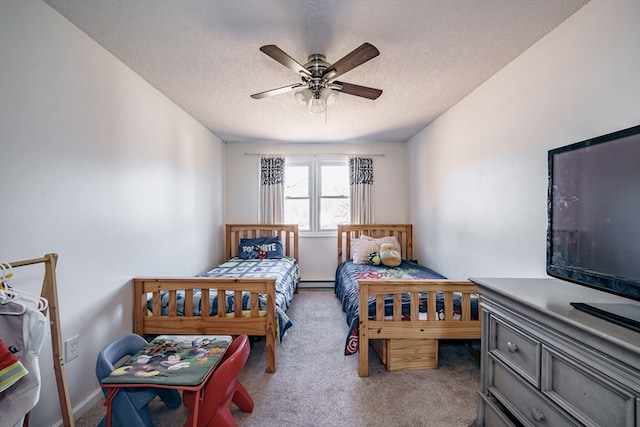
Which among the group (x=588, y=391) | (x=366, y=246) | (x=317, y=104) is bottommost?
(x=588, y=391)

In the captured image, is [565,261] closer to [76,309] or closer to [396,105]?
[396,105]

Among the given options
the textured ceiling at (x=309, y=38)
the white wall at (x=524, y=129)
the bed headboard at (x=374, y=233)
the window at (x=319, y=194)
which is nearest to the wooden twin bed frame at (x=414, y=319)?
the white wall at (x=524, y=129)

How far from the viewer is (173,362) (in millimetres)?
1507

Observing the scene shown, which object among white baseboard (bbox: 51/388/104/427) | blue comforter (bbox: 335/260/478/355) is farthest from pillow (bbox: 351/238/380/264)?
white baseboard (bbox: 51/388/104/427)

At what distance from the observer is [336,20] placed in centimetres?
160

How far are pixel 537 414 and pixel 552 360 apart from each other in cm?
25

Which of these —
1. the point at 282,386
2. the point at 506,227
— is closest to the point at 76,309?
the point at 282,386

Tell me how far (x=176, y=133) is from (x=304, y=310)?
2480 mm

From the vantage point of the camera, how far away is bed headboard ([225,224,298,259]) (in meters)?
4.27

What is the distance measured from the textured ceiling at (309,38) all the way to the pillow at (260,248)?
2.02m

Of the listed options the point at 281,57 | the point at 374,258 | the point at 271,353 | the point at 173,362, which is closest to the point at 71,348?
the point at 173,362

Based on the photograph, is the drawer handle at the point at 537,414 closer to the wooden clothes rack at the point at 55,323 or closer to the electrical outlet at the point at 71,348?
the wooden clothes rack at the point at 55,323

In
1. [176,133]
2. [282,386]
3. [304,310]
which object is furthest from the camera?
[304,310]

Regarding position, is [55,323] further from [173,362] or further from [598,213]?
[598,213]
